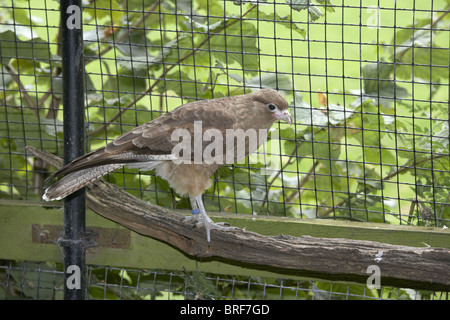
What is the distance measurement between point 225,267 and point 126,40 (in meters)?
1.40

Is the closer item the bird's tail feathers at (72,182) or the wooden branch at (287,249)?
the wooden branch at (287,249)

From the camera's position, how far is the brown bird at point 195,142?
8.98ft

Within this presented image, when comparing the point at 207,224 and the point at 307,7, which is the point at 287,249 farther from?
the point at 307,7

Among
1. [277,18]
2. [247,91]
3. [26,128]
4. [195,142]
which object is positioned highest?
[277,18]

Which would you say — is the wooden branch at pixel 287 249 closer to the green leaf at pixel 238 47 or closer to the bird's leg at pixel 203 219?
the bird's leg at pixel 203 219

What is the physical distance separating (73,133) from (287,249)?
108cm

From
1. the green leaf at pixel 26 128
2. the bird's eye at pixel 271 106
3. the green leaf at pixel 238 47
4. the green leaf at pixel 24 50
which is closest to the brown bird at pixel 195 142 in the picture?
the bird's eye at pixel 271 106

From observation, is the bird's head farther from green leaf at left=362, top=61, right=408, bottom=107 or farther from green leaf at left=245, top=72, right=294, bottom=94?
green leaf at left=362, top=61, right=408, bottom=107

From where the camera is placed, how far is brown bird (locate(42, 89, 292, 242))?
274 cm

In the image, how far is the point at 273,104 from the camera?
2.85 meters

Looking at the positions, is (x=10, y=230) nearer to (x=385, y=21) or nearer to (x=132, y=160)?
(x=132, y=160)

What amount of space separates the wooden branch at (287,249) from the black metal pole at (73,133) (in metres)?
0.11

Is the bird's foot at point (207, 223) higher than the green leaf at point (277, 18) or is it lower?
lower

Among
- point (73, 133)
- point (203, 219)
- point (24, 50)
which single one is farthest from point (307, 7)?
point (24, 50)
